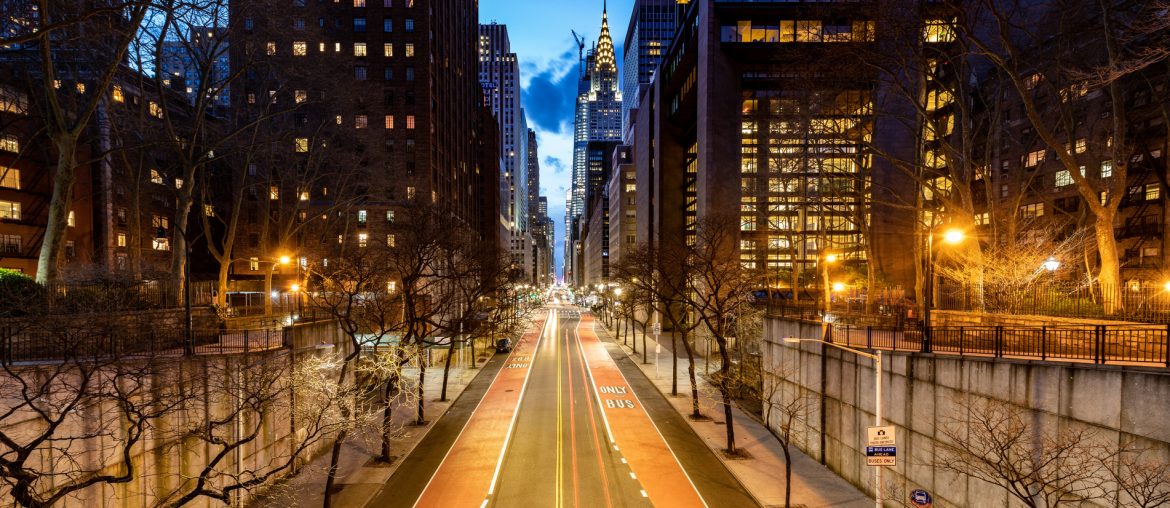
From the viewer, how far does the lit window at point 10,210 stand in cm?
3800

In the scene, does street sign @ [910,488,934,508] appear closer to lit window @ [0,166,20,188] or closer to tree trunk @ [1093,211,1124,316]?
tree trunk @ [1093,211,1124,316]

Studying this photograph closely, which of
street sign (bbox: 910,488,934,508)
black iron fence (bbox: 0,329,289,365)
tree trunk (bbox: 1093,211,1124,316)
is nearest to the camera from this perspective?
street sign (bbox: 910,488,934,508)

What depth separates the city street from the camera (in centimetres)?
1744

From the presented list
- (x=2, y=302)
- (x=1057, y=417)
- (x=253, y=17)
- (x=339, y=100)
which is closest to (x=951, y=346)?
(x=1057, y=417)

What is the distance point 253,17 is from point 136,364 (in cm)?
1798

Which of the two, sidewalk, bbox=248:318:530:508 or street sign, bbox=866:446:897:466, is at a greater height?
street sign, bbox=866:446:897:466

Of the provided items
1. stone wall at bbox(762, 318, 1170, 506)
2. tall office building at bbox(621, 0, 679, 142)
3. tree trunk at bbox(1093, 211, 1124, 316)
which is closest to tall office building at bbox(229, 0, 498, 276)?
stone wall at bbox(762, 318, 1170, 506)

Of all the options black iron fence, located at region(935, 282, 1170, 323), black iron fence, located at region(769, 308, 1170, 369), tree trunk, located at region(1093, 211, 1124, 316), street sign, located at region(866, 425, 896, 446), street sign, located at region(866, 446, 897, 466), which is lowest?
street sign, located at region(866, 446, 897, 466)

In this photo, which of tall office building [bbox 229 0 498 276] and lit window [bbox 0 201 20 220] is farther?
lit window [bbox 0 201 20 220]

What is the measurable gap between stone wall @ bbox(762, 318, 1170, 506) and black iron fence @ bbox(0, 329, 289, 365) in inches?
862

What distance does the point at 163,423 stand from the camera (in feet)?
42.7

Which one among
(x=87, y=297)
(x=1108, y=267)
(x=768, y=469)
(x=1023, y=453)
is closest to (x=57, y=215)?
(x=87, y=297)

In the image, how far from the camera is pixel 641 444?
22.9 m

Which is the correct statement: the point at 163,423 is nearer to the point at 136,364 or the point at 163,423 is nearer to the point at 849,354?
the point at 136,364
